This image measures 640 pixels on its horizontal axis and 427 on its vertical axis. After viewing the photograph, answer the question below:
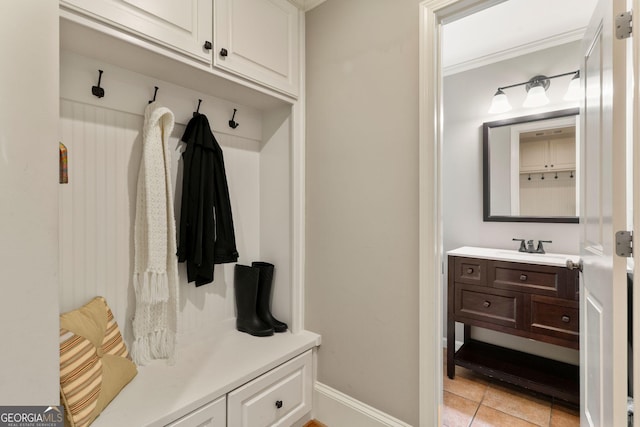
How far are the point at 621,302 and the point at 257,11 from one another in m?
1.93

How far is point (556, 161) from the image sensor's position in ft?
7.41

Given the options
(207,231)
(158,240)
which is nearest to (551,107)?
(207,231)

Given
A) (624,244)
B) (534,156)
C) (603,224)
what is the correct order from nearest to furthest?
(624,244) < (603,224) < (534,156)

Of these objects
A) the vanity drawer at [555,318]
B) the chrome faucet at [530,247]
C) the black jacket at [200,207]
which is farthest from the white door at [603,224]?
the black jacket at [200,207]

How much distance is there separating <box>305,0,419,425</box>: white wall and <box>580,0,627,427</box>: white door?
66cm

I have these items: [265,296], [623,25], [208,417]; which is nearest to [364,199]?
[265,296]

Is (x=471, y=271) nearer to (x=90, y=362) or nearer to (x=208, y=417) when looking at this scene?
(x=208, y=417)

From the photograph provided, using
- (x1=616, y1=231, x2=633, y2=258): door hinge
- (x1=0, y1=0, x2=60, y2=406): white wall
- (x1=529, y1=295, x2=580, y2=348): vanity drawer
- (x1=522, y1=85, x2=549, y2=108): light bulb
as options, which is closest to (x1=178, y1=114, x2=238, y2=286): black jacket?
(x1=0, y1=0, x2=60, y2=406): white wall

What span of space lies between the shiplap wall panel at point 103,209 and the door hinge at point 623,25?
71.4 inches

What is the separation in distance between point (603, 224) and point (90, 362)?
74.3 inches

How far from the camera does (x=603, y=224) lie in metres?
1.06

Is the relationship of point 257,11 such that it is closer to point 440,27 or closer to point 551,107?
point 440,27

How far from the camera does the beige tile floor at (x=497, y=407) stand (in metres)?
1.80

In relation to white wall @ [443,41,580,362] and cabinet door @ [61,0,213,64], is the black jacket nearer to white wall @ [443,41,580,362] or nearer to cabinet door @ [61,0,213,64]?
cabinet door @ [61,0,213,64]
